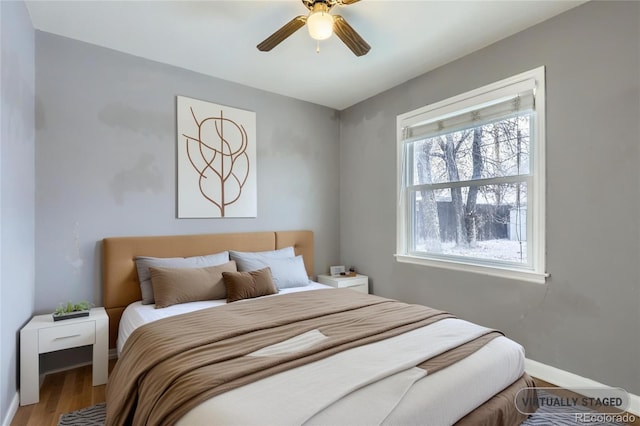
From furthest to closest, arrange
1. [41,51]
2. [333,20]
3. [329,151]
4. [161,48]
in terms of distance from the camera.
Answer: [329,151]
[161,48]
[41,51]
[333,20]

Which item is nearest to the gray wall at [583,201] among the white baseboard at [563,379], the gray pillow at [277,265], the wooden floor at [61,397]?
the white baseboard at [563,379]

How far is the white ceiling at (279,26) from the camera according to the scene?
2.18 m

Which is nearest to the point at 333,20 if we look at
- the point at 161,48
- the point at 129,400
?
the point at 161,48

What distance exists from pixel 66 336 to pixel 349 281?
2514 millimetres

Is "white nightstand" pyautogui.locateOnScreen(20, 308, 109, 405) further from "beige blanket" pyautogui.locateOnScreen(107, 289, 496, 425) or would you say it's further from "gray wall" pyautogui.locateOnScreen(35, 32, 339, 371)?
"beige blanket" pyautogui.locateOnScreen(107, 289, 496, 425)

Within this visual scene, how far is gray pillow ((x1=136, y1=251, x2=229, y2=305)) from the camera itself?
2.55m

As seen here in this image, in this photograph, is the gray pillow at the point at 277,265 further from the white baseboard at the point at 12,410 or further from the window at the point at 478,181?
the white baseboard at the point at 12,410

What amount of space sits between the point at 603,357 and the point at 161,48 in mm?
3940

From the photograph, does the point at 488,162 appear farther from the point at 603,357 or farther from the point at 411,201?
the point at 603,357

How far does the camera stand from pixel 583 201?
216 centimetres

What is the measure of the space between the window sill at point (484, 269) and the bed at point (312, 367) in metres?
0.80

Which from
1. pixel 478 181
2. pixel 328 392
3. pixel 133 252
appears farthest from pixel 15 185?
pixel 478 181

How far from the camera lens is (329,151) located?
→ 411cm

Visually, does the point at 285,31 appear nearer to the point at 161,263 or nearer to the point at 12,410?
the point at 161,263
